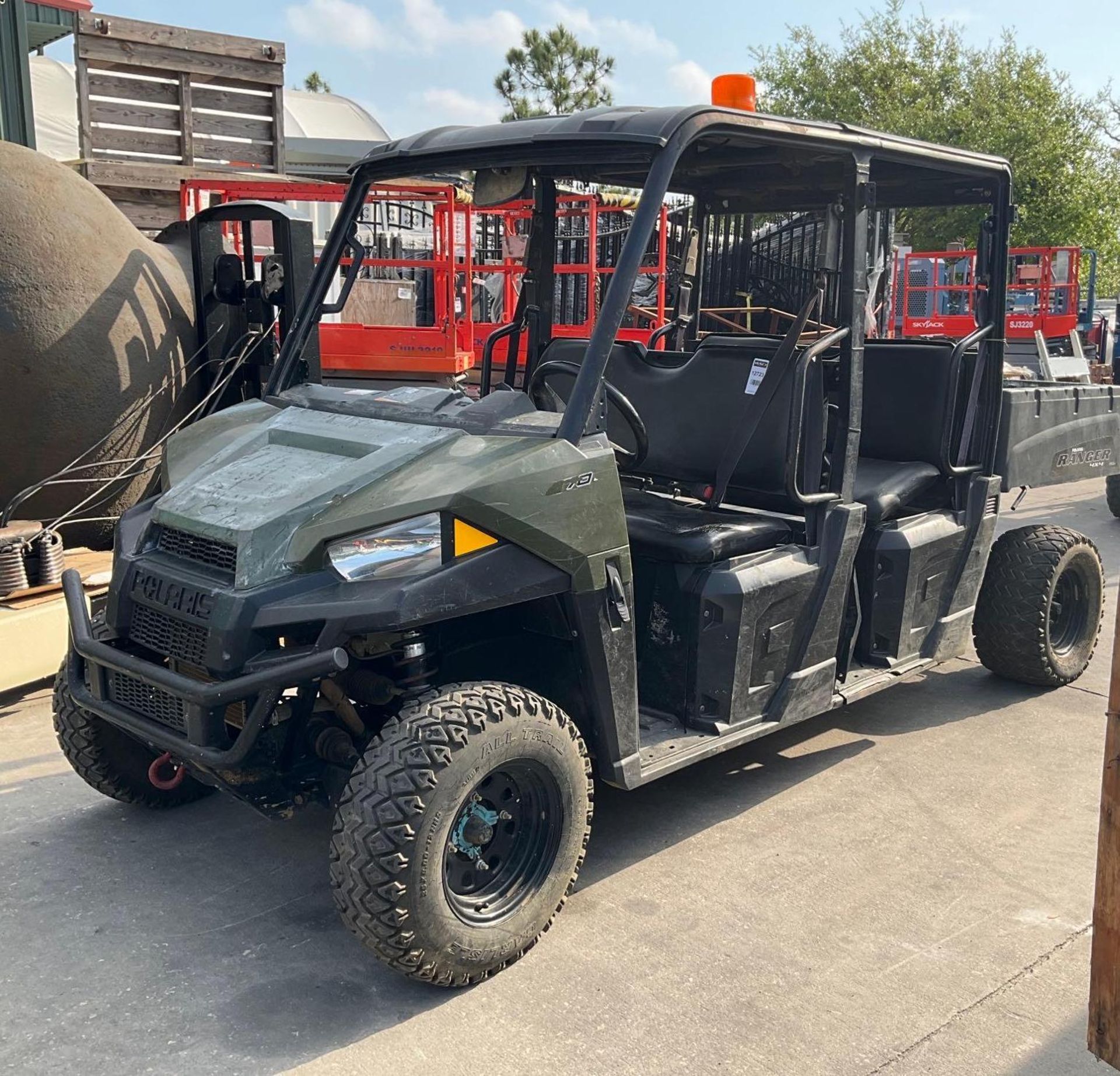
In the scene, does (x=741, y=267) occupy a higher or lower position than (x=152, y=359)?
higher

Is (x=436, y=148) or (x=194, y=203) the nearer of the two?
(x=436, y=148)

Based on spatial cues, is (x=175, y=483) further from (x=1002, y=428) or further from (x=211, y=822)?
(x=1002, y=428)

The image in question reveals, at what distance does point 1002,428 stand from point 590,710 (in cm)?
246

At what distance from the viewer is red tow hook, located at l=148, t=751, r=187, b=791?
4.05 metres

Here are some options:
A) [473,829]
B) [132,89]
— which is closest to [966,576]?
[473,829]

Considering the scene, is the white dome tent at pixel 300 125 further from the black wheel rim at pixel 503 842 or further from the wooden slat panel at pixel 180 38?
the black wheel rim at pixel 503 842

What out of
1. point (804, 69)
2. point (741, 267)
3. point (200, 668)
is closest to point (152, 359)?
point (741, 267)

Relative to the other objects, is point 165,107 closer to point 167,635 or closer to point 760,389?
point 760,389

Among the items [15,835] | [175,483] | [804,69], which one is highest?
[804,69]

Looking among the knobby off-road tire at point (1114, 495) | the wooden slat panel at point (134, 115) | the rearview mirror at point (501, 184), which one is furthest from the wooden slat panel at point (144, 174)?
the knobby off-road tire at point (1114, 495)

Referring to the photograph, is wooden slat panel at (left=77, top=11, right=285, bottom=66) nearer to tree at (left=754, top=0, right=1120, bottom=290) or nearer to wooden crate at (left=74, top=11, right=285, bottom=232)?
wooden crate at (left=74, top=11, right=285, bottom=232)

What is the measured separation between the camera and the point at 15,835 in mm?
4125

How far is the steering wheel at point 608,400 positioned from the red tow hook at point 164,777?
1.73 metres

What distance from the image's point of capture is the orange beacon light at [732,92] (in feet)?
12.8
